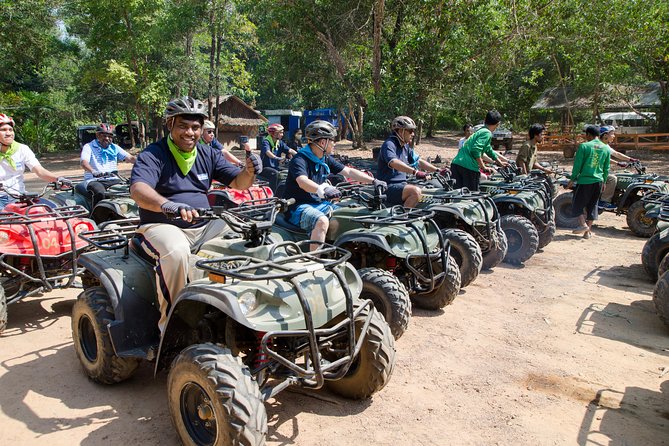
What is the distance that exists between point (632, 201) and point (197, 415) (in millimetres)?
10973

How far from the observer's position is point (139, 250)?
412cm

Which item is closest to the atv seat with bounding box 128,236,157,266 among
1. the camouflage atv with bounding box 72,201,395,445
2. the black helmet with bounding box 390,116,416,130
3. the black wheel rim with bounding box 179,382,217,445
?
the camouflage atv with bounding box 72,201,395,445

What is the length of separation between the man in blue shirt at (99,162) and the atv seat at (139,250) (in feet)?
14.5

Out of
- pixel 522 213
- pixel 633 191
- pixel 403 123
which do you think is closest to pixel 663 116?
pixel 633 191

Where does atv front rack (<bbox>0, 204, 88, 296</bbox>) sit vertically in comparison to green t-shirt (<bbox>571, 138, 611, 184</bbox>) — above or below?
below

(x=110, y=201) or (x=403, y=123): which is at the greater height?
(x=403, y=123)

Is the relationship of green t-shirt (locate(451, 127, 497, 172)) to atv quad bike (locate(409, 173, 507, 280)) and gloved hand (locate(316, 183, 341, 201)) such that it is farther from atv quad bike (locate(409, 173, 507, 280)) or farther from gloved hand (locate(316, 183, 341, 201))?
gloved hand (locate(316, 183, 341, 201))

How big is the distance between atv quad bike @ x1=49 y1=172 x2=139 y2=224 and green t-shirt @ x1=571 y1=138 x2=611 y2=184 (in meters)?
7.94

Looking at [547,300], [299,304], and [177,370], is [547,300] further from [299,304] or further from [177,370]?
[177,370]

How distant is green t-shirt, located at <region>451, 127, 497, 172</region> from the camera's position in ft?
26.9

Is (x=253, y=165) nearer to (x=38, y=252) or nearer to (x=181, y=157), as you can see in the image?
(x=181, y=157)

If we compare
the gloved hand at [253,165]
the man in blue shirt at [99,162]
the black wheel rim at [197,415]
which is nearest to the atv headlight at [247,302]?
the black wheel rim at [197,415]

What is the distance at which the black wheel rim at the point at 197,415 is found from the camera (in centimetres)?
305

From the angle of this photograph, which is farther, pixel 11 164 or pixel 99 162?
pixel 99 162
